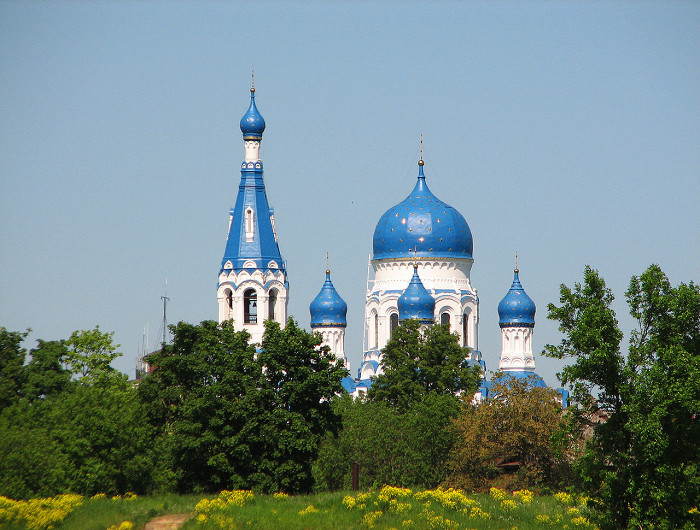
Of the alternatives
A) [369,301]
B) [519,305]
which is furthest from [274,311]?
[519,305]

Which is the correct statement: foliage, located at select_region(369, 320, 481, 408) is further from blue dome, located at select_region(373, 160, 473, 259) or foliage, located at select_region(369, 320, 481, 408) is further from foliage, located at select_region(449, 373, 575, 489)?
blue dome, located at select_region(373, 160, 473, 259)

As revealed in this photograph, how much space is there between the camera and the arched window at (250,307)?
7094 centimetres

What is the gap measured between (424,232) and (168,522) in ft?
145

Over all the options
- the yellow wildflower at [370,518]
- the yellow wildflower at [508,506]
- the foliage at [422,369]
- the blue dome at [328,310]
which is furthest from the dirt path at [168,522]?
the blue dome at [328,310]

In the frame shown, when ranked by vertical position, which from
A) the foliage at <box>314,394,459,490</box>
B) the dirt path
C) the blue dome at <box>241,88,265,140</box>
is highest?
the blue dome at <box>241,88,265,140</box>

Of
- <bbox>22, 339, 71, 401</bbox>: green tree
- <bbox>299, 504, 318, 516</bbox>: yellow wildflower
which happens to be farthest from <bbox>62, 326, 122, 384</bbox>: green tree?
<bbox>299, 504, 318, 516</bbox>: yellow wildflower

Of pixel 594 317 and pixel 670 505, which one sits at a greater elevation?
pixel 594 317

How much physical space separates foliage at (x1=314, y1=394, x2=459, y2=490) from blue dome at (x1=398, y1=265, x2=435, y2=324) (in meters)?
20.0

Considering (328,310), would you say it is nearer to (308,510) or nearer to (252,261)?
(252,261)

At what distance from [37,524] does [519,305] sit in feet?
161

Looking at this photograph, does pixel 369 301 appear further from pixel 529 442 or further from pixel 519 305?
pixel 529 442

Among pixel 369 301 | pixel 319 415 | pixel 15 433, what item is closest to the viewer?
pixel 15 433

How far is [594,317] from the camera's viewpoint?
1200 inches

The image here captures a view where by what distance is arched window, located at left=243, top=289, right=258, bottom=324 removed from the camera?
70.9 m
